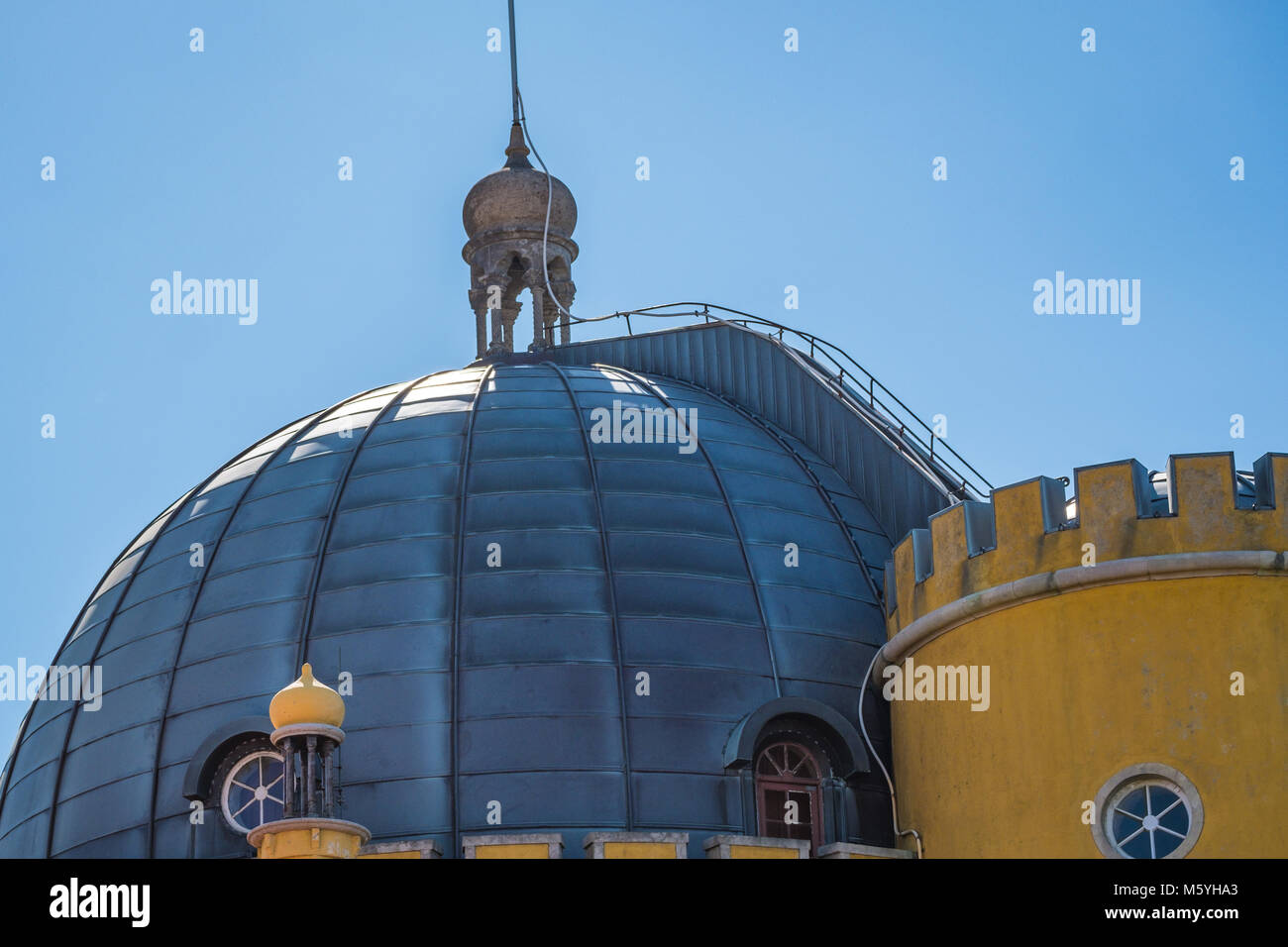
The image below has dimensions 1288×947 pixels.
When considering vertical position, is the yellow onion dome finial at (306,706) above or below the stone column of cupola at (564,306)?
below

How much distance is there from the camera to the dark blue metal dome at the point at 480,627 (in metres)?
30.5

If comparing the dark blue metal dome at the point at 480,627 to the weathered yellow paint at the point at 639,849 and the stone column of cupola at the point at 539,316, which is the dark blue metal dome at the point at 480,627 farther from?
the stone column of cupola at the point at 539,316

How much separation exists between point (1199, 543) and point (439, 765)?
980cm

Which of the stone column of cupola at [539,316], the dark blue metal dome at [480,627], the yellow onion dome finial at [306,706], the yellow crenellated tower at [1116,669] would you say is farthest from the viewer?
the stone column of cupola at [539,316]

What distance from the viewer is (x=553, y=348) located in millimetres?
41875

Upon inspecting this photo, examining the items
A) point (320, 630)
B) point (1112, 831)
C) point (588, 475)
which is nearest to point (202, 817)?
point (320, 630)

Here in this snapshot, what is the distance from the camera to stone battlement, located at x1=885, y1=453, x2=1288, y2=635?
90.2 feet

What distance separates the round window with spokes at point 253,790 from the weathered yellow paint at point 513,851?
12.7 ft

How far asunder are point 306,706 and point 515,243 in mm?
18124

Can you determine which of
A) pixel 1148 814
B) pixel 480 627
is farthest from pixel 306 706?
pixel 1148 814

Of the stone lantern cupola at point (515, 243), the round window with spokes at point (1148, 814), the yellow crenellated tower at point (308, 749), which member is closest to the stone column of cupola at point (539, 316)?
the stone lantern cupola at point (515, 243)

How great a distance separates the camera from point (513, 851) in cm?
2789

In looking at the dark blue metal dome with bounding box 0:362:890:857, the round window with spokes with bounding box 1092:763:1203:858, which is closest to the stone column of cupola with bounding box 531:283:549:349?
the dark blue metal dome with bounding box 0:362:890:857
